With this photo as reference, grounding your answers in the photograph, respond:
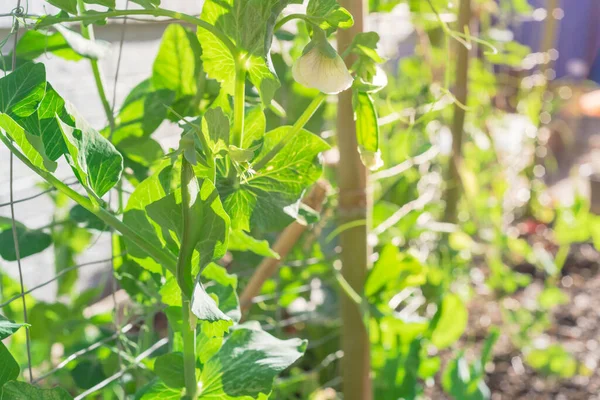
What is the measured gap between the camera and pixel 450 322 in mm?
1158

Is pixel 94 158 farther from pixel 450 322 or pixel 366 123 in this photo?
pixel 450 322

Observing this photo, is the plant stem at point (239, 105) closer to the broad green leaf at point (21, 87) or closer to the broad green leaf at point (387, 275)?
the broad green leaf at point (21, 87)

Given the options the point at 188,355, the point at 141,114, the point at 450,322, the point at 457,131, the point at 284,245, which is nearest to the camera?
the point at 188,355

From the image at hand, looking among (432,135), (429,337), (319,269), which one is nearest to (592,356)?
(432,135)

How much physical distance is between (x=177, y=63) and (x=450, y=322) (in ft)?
2.20

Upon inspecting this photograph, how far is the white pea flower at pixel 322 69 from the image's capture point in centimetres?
48

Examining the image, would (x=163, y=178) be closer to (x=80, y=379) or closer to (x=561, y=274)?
(x=80, y=379)

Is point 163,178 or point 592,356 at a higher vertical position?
point 163,178

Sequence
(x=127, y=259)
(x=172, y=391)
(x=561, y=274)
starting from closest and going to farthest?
1. (x=172, y=391)
2. (x=127, y=259)
3. (x=561, y=274)

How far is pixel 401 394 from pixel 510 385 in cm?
60

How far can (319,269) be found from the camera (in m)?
1.10

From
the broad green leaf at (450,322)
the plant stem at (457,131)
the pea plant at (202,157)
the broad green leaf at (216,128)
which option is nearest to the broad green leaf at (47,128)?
the pea plant at (202,157)

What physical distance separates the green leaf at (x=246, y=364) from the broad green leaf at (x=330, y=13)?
0.26 meters

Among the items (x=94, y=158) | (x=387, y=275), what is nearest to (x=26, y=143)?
(x=94, y=158)
